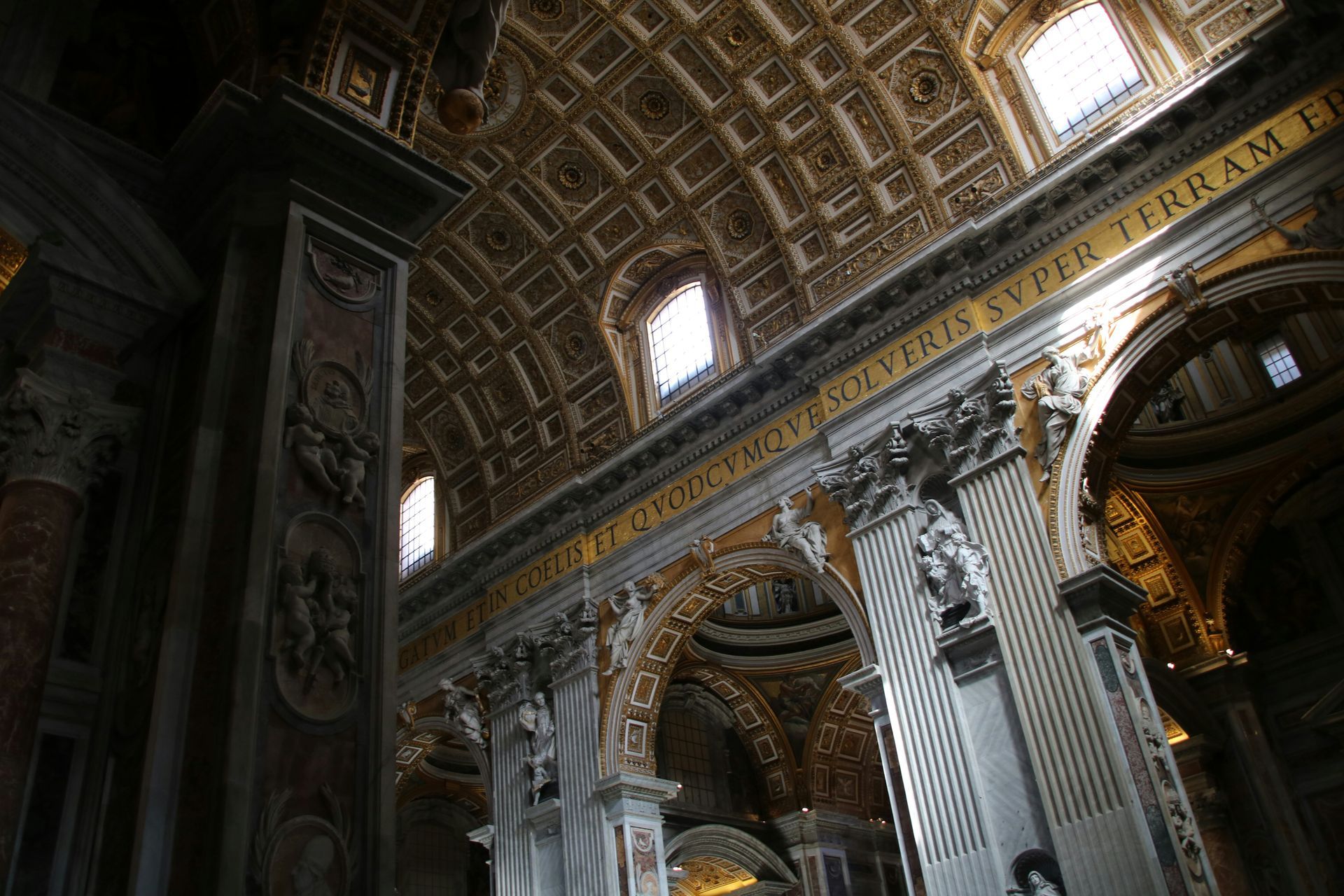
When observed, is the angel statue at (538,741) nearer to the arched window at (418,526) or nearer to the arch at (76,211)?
the arched window at (418,526)

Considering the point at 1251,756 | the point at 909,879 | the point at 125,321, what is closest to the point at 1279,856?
the point at 1251,756

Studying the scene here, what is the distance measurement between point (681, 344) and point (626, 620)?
467 cm

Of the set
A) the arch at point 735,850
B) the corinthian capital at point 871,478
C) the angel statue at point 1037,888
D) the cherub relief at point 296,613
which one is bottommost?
the angel statue at point 1037,888

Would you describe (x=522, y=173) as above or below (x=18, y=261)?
above

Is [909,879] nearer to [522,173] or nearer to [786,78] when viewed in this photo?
[786,78]

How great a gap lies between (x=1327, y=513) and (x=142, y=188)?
1679cm

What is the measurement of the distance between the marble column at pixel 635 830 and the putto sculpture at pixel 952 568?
16.5 ft

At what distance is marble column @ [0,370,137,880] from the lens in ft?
16.5

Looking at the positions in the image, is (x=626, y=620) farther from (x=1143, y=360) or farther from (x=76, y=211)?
(x=76, y=211)

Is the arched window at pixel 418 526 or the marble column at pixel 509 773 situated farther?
the arched window at pixel 418 526

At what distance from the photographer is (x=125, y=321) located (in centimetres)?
620

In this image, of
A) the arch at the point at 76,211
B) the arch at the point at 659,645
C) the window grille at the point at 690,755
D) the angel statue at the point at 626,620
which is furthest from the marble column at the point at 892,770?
the arch at the point at 76,211

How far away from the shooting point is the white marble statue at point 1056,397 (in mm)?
11930

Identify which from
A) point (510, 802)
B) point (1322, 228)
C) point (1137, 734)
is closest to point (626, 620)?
point (510, 802)
